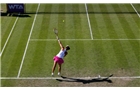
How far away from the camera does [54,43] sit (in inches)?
771

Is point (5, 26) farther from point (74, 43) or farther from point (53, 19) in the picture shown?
point (74, 43)

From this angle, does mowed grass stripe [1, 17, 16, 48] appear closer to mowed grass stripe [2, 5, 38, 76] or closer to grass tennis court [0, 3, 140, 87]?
grass tennis court [0, 3, 140, 87]

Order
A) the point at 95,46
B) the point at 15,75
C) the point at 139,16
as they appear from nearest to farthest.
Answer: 1. the point at 15,75
2. the point at 95,46
3. the point at 139,16

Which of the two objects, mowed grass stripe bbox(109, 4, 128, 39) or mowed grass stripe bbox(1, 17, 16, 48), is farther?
mowed grass stripe bbox(109, 4, 128, 39)

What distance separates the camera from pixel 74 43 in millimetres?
19578

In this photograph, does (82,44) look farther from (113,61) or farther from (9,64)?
(9,64)

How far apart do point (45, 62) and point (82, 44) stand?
433 cm

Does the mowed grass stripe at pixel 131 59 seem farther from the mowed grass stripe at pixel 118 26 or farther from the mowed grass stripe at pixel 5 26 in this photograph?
the mowed grass stripe at pixel 5 26

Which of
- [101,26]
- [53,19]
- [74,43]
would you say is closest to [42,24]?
[53,19]

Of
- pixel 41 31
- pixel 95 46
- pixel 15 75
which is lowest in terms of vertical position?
pixel 15 75

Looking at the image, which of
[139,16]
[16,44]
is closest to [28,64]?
[16,44]

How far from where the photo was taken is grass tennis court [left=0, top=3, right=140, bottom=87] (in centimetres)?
1449

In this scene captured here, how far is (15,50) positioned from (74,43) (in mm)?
4830

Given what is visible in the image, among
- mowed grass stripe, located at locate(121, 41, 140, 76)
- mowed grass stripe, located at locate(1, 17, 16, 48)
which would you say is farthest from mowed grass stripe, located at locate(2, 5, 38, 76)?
mowed grass stripe, located at locate(121, 41, 140, 76)
